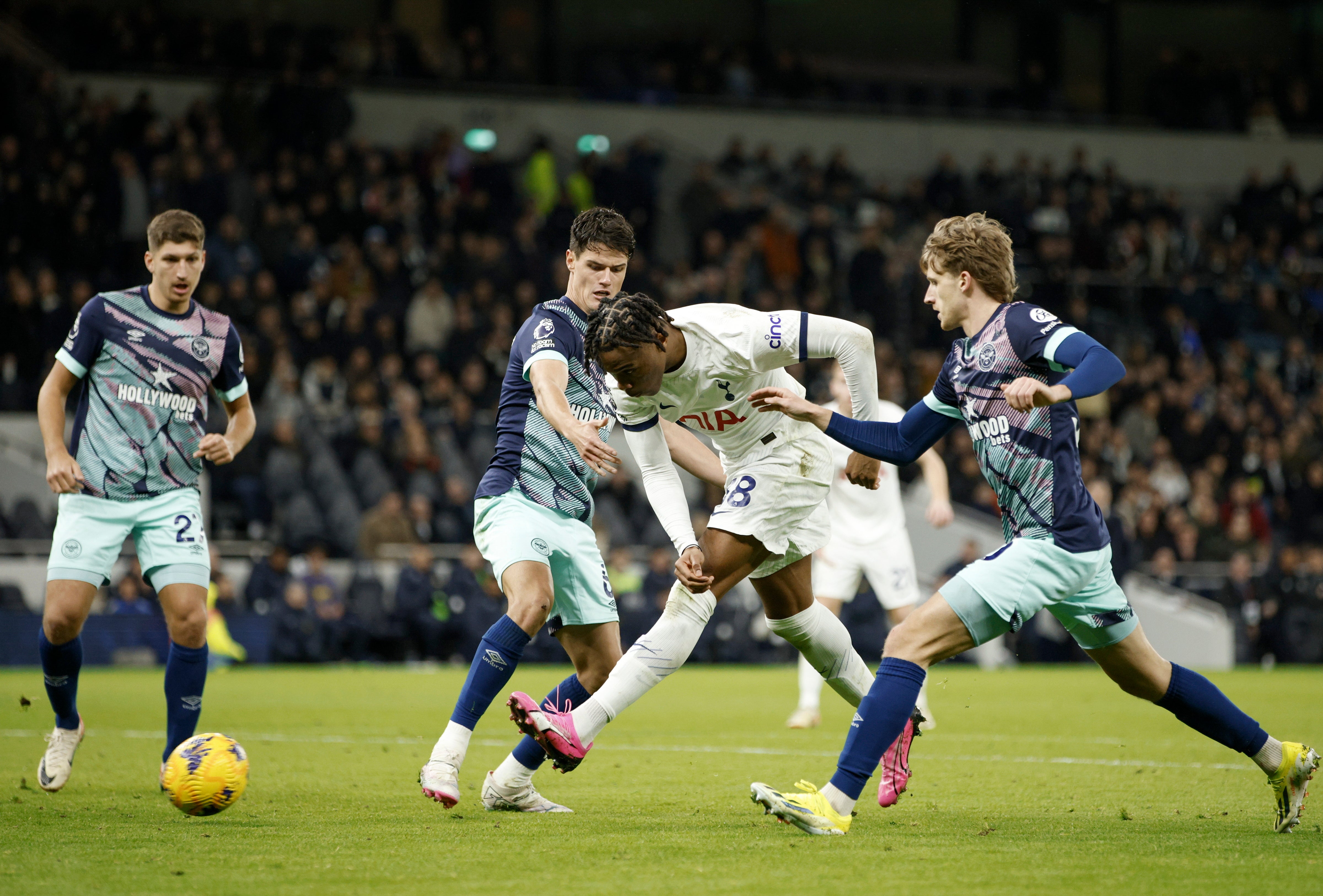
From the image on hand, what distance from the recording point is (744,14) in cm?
3098

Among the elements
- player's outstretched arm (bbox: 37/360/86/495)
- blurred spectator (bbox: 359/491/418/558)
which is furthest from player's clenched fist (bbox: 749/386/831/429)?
blurred spectator (bbox: 359/491/418/558)

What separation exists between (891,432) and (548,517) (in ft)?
5.04

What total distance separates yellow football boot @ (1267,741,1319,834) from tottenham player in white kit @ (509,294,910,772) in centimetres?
185

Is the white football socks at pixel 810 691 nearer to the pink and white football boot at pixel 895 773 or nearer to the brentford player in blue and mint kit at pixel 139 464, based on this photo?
the pink and white football boot at pixel 895 773

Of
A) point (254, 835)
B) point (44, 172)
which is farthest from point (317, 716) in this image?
point (44, 172)

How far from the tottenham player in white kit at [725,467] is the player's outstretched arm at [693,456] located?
7 centimetres

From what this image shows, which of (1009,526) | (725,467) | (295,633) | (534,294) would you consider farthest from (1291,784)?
(534,294)

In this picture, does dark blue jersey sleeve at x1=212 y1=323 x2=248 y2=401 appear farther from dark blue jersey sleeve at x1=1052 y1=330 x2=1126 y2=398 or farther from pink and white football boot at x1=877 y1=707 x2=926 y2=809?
dark blue jersey sleeve at x1=1052 y1=330 x2=1126 y2=398

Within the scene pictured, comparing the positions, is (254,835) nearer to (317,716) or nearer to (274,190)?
(317,716)

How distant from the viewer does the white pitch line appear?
8.23m

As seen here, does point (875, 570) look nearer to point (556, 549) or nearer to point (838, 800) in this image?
point (556, 549)

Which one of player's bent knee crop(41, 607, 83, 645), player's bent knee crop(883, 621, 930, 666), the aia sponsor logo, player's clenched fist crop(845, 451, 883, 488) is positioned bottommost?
player's bent knee crop(41, 607, 83, 645)

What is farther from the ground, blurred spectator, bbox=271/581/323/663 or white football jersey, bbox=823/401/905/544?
white football jersey, bbox=823/401/905/544

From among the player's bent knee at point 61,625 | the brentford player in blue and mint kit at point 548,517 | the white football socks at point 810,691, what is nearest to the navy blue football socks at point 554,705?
the brentford player in blue and mint kit at point 548,517
